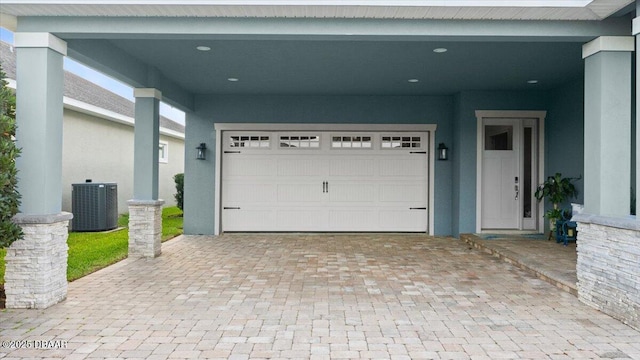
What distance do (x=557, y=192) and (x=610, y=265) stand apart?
3.70 meters

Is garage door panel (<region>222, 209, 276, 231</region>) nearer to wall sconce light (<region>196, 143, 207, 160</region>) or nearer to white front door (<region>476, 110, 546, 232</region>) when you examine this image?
wall sconce light (<region>196, 143, 207, 160</region>)

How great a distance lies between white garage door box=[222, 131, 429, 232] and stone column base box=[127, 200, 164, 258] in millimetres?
2601

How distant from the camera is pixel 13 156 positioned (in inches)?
151

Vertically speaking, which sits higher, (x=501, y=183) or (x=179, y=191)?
(x=501, y=183)

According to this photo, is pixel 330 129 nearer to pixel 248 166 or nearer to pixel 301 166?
pixel 301 166

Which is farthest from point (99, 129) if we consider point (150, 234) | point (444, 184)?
point (444, 184)

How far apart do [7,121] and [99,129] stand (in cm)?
757

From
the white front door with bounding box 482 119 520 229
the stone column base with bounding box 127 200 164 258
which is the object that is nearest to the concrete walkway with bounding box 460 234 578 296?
the white front door with bounding box 482 119 520 229

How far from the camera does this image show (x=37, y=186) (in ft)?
13.2

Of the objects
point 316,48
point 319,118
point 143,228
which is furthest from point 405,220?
point 143,228

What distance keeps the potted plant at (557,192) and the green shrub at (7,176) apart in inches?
286

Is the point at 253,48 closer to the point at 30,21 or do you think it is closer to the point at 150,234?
the point at 30,21

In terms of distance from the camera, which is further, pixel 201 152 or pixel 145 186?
pixel 201 152

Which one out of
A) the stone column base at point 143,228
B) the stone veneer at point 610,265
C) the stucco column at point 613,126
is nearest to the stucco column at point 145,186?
the stone column base at point 143,228
